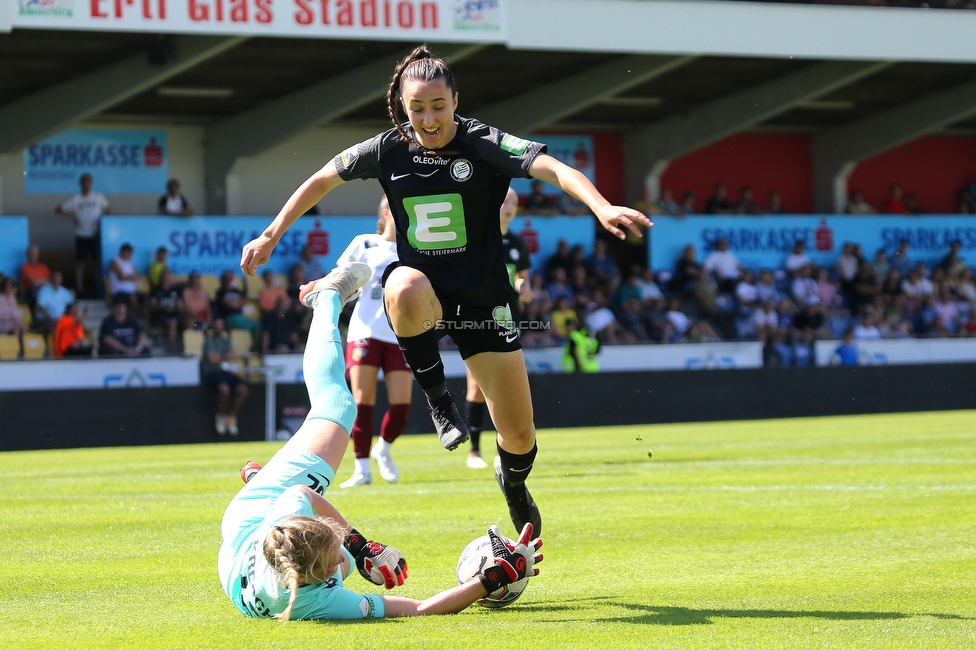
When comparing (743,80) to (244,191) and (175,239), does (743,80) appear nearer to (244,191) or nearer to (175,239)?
(244,191)

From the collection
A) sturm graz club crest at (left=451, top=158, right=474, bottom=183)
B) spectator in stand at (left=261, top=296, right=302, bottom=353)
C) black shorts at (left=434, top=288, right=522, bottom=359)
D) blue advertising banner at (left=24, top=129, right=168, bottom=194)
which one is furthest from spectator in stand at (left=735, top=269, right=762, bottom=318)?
sturm graz club crest at (left=451, top=158, right=474, bottom=183)

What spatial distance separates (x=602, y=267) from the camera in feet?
74.5

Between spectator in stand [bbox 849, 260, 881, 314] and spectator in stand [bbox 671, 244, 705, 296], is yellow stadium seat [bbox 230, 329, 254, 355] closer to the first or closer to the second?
spectator in stand [bbox 671, 244, 705, 296]

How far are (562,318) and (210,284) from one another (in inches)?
228

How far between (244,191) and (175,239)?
450 cm

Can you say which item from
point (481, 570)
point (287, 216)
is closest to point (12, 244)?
point (287, 216)

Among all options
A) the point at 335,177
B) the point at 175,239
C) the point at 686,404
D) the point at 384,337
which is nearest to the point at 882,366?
the point at 686,404

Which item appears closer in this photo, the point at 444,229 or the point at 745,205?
the point at 444,229

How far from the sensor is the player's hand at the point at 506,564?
15.4ft

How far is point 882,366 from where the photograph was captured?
21.2 meters

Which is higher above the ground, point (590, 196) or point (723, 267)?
point (590, 196)

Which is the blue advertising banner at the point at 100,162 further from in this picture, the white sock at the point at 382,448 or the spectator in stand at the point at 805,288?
the white sock at the point at 382,448

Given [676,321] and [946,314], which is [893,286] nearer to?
[946,314]

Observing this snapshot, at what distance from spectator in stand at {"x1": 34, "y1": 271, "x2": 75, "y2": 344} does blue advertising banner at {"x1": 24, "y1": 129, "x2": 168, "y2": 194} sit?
4735mm
